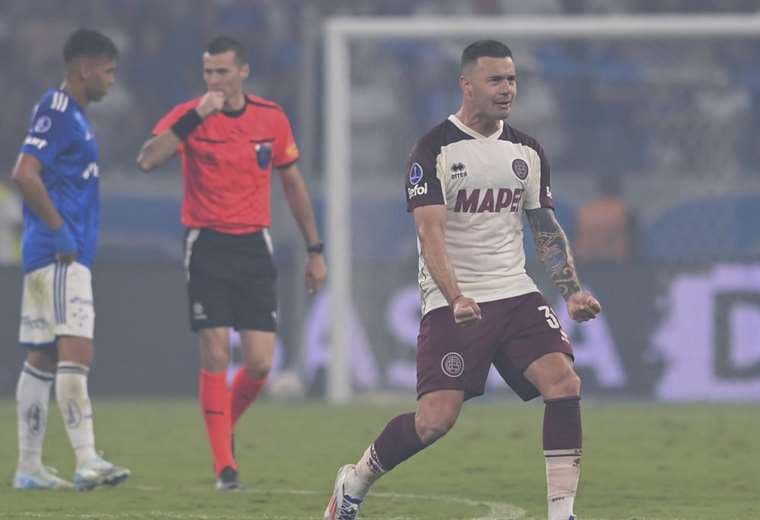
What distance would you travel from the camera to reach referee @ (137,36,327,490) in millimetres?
9836

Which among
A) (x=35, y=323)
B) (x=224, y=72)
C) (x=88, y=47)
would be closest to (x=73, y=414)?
(x=35, y=323)

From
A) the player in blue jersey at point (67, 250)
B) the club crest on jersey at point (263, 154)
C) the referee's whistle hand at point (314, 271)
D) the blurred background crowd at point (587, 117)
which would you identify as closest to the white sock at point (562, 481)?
the player in blue jersey at point (67, 250)

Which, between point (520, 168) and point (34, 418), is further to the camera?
point (34, 418)

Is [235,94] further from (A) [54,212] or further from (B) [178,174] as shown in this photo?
(B) [178,174]

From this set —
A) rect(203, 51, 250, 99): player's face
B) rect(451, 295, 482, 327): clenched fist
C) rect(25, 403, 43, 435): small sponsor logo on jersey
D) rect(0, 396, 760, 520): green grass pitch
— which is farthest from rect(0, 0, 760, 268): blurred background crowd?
rect(451, 295, 482, 327): clenched fist

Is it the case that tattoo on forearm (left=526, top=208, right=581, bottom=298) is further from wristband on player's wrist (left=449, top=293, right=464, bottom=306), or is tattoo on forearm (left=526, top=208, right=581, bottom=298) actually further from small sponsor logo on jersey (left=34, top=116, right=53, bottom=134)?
small sponsor logo on jersey (left=34, top=116, right=53, bottom=134)

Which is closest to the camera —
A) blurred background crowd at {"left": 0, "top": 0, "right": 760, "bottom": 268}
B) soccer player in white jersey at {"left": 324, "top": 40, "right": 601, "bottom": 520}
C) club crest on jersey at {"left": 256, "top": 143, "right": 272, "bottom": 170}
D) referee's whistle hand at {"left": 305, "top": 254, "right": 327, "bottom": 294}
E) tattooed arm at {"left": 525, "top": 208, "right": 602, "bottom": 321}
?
soccer player in white jersey at {"left": 324, "top": 40, "right": 601, "bottom": 520}

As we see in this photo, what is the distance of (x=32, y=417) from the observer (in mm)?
9633

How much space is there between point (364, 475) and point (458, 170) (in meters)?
1.33

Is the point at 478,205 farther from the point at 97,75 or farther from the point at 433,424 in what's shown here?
the point at 97,75

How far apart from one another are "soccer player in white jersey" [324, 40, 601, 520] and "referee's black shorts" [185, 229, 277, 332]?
248 cm

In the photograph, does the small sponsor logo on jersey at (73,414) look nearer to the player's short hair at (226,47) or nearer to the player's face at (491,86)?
the player's short hair at (226,47)

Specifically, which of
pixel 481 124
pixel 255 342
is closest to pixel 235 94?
pixel 255 342

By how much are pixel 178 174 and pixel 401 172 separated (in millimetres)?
3342
